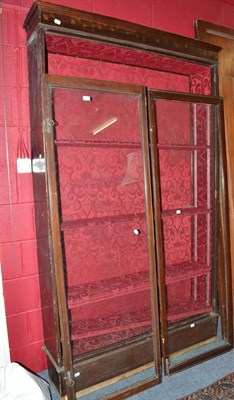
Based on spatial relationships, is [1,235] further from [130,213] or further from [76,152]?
[130,213]

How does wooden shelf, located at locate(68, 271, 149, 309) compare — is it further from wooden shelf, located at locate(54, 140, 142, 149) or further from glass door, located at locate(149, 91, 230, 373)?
wooden shelf, located at locate(54, 140, 142, 149)

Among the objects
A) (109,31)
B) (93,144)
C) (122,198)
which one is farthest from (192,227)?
(109,31)

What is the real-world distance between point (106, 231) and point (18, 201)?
1.91 ft

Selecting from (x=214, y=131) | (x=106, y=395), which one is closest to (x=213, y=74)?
(x=214, y=131)

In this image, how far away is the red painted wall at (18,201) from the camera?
1.64m

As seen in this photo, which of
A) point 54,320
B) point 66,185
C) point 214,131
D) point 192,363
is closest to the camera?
point 54,320

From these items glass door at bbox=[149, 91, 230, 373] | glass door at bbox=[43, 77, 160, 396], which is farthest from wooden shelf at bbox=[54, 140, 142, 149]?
glass door at bbox=[149, 91, 230, 373]

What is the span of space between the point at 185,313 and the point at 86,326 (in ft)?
2.37

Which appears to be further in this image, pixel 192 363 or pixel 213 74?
pixel 213 74

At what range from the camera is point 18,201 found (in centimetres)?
172

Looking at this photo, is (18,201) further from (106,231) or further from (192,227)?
(192,227)

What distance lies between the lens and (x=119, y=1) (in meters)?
1.94

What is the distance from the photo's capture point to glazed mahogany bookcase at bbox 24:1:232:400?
4.87ft

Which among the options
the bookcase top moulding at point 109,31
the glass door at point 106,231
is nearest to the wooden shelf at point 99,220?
the glass door at point 106,231
